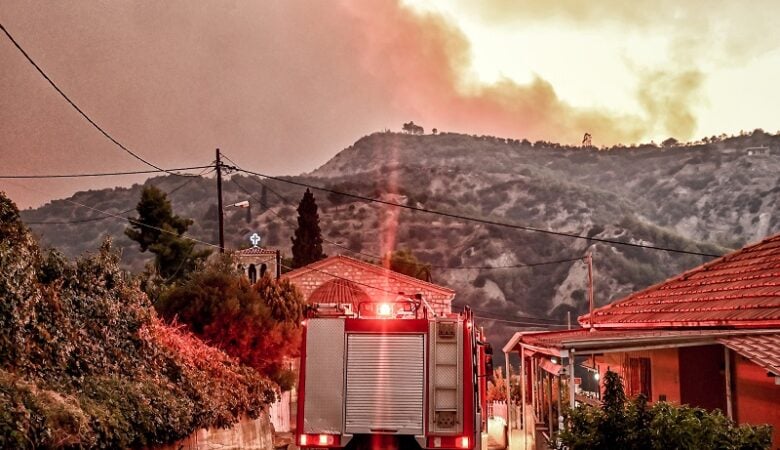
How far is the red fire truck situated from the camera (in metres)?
12.6

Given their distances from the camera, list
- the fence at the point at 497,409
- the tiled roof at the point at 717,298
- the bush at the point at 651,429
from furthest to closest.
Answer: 1. the fence at the point at 497,409
2. the tiled roof at the point at 717,298
3. the bush at the point at 651,429

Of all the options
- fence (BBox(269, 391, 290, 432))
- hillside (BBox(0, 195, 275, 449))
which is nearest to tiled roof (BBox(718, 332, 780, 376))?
hillside (BBox(0, 195, 275, 449))

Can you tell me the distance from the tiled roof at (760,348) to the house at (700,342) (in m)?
0.02

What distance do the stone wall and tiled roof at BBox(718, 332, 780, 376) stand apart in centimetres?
1072

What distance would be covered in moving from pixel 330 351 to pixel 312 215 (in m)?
54.3

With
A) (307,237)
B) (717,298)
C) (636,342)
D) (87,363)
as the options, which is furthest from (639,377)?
(307,237)

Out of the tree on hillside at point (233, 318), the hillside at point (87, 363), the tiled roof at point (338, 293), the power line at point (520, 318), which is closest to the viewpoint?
the hillside at point (87, 363)

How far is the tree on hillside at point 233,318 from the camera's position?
24359mm

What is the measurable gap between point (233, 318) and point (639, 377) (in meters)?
11.9

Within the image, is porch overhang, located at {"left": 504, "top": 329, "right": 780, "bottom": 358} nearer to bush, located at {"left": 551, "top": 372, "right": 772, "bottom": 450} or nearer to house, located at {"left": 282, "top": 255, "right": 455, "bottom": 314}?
bush, located at {"left": 551, "top": 372, "right": 772, "bottom": 450}

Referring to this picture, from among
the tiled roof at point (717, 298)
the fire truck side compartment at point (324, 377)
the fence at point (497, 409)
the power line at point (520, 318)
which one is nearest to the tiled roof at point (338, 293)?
the fence at point (497, 409)

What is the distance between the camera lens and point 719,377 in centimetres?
1853

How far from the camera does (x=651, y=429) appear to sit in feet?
33.4

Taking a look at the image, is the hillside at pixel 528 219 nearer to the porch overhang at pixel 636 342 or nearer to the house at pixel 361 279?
the house at pixel 361 279
